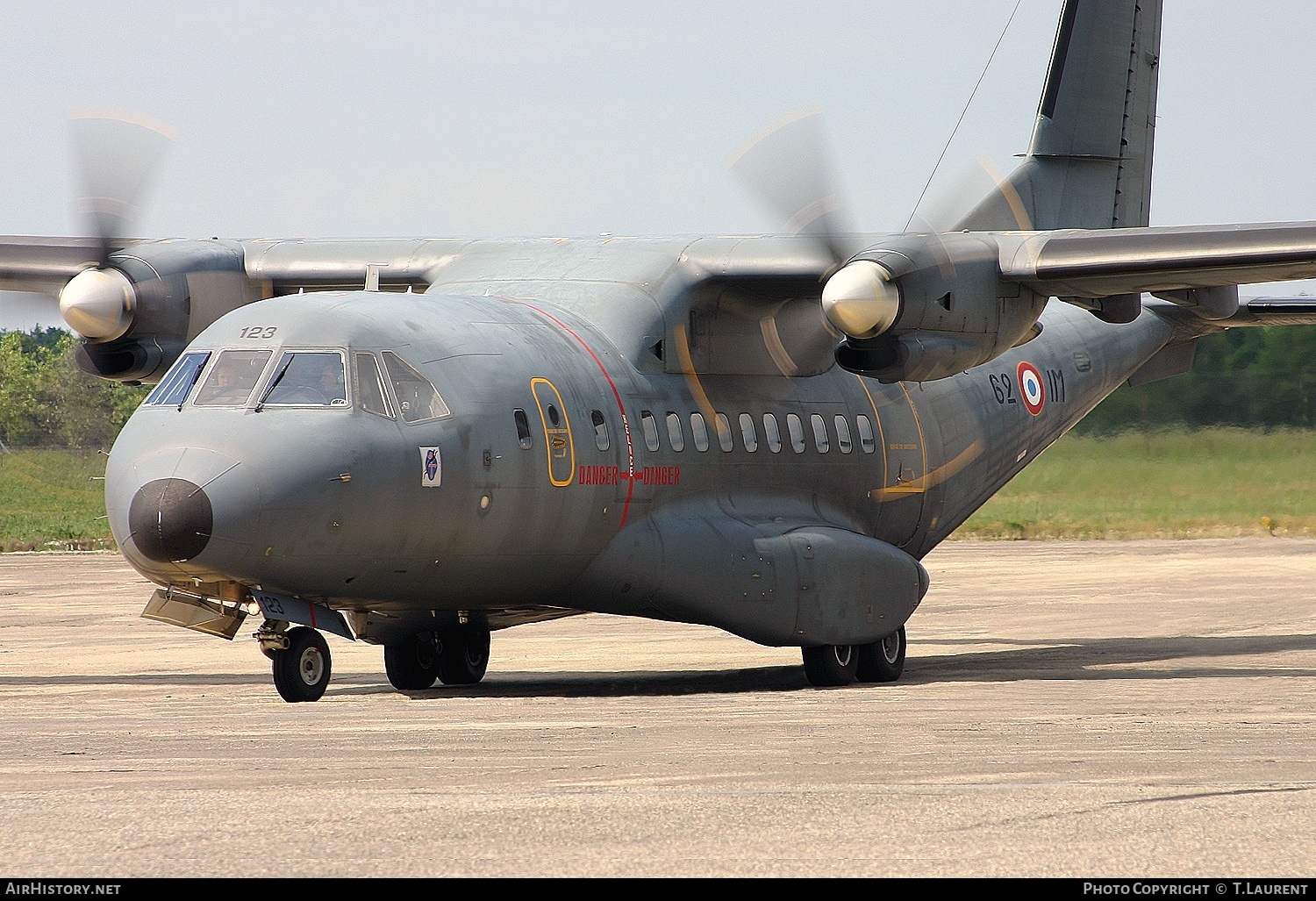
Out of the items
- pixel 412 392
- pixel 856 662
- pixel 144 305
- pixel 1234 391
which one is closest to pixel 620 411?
pixel 412 392

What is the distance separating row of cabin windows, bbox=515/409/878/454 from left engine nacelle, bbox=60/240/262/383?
4.75 meters

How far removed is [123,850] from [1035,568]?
2737cm

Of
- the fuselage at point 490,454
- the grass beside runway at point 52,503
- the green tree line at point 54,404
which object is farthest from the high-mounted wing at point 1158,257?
the green tree line at point 54,404

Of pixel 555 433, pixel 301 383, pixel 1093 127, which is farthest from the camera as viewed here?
pixel 1093 127

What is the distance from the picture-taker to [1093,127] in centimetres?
2184

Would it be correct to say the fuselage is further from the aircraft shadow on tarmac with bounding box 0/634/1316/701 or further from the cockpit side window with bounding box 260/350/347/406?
the aircraft shadow on tarmac with bounding box 0/634/1316/701

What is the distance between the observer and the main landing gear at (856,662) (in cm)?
1631

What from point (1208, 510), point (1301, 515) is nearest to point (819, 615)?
point (1208, 510)

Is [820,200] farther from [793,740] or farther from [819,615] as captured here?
[793,740]

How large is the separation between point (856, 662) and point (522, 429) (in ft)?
15.0

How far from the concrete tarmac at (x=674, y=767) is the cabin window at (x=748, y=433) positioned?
7.22 feet

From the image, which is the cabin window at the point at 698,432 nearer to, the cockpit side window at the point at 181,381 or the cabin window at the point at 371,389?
the cabin window at the point at 371,389

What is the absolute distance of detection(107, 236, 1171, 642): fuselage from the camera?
12.3 meters

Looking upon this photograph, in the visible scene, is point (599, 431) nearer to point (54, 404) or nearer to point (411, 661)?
point (411, 661)
